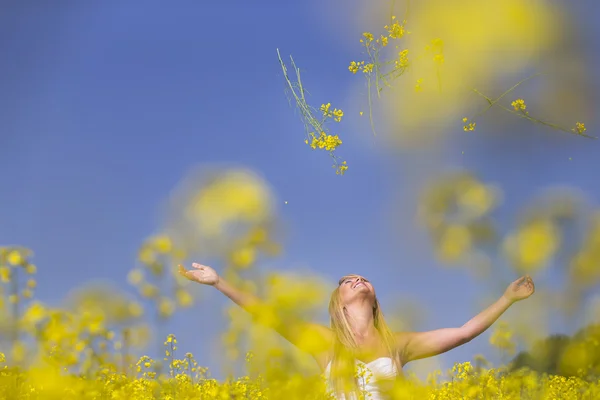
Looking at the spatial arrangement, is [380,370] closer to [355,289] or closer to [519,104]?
[355,289]

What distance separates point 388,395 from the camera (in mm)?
3859

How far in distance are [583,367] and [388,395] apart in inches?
42.6

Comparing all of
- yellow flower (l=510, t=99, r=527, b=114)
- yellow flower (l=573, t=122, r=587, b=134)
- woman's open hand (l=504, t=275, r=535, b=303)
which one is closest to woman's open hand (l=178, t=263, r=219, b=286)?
woman's open hand (l=504, t=275, r=535, b=303)

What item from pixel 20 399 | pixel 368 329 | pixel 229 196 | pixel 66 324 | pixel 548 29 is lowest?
pixel 20 399

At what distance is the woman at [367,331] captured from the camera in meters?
4.01

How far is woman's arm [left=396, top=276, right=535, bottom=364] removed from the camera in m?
4.10

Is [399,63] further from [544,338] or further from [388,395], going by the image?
[544,338]

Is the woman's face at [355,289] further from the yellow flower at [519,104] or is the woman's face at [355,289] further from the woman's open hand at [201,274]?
the yellow flower at [519,104]

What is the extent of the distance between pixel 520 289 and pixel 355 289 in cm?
92

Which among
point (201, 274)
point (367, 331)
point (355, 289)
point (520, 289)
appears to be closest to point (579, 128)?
point (520, 289)

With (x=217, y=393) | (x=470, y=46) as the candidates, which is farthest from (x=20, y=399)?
(x=470, y=46)

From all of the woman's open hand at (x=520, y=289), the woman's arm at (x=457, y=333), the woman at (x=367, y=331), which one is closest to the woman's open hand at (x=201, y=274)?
the woman at (x=367, y=331)

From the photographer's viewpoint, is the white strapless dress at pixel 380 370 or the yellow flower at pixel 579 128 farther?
the white strapless dress at pixel 380 370

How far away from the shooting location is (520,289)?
161 inches
